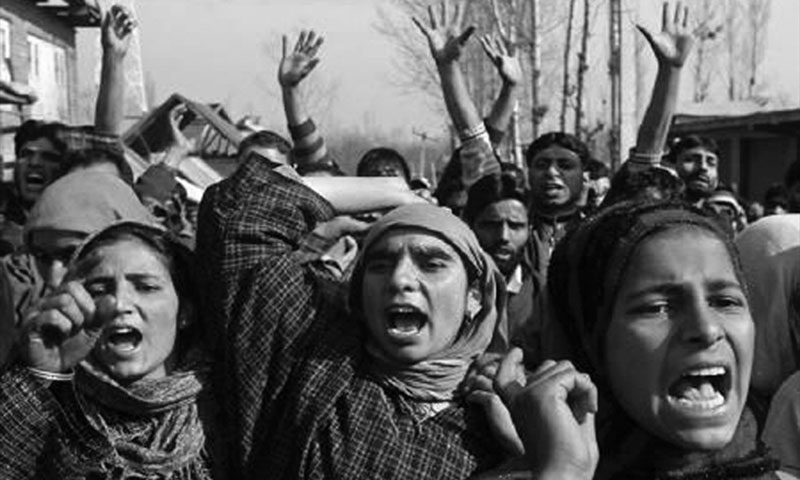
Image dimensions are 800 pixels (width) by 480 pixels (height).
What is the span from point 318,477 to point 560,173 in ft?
9.68

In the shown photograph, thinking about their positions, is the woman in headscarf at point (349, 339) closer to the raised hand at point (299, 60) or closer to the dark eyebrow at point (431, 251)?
the dark eyebrow at point (431, 251)

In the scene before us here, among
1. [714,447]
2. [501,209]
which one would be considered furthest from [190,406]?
[501,209]

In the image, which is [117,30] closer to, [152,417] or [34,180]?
[34,180]

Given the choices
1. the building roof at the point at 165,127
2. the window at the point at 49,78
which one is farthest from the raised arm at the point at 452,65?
the window at the point at 49,78

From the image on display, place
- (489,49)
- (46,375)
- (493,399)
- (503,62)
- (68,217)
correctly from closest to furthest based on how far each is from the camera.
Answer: (493,399), (46,375), (68,217), (503,62), (489,49)

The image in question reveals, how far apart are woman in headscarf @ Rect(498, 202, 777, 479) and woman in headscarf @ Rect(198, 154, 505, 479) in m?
0.29

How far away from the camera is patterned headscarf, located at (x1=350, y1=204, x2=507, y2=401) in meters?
2.51

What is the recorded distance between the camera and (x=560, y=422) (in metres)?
1.98

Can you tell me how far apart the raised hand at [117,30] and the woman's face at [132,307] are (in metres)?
2.41

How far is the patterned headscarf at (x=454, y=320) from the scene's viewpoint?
8.23ft

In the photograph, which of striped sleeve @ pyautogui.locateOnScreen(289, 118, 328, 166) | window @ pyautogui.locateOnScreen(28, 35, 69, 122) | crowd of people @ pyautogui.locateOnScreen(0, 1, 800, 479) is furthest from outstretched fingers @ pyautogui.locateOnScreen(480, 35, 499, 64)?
window @ pyautogui.locateOnScreen(28, 35, 69, 122)

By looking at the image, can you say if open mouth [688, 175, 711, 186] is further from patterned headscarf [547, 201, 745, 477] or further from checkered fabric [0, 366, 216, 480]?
checkered fabric [0, 366, 216, 480]

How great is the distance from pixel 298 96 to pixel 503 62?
3.49 feet

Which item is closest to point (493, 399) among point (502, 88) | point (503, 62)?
point (502, 88)
